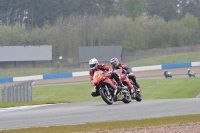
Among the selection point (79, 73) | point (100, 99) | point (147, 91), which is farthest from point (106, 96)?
point (79, 73)

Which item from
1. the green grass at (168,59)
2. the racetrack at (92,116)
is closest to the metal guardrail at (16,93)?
the racetrack at (92,116)

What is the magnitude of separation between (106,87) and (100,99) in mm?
18007

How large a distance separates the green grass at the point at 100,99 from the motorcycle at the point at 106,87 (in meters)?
5.79

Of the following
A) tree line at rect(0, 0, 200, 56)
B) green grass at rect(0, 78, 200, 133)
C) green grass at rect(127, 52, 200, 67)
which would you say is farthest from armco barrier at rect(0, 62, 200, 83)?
tree line at rect(0, 0, 200, 56)

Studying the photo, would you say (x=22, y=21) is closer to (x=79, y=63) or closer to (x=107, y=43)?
(x=107, y=43)

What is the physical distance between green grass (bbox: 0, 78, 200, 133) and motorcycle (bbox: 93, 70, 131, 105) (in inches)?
228

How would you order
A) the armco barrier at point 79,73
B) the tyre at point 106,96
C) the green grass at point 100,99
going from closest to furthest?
the green grass at point 100,99
the tyre at point 106,96
the armco barrier at point 79,73

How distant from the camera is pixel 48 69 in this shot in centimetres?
6812

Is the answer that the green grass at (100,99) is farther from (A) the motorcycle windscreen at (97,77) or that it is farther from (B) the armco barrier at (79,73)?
(B) the armco barrier at (79,73)

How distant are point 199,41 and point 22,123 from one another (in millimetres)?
71041

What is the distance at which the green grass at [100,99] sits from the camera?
12877mm

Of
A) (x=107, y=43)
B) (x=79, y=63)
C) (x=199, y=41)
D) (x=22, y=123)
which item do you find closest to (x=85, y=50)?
(x=79, y=63)

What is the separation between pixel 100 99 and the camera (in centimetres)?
3806

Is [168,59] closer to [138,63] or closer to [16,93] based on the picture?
[138,63]
